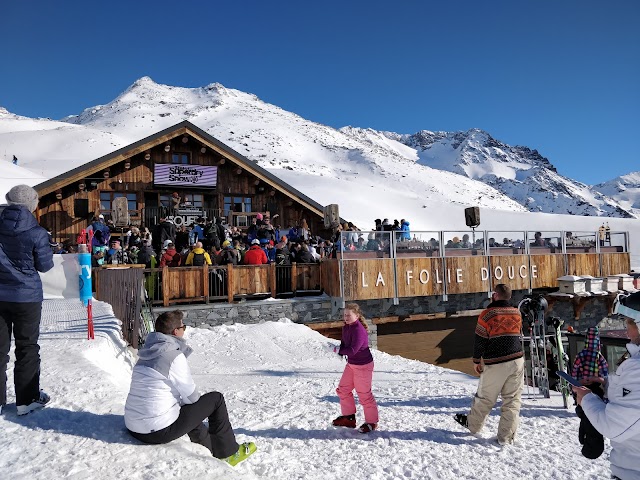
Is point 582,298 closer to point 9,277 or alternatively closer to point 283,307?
point 283,307

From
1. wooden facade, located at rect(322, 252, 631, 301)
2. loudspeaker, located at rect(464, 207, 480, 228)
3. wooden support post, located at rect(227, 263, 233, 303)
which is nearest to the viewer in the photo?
wooden support post, located at rect(227, 263, 233, 303)

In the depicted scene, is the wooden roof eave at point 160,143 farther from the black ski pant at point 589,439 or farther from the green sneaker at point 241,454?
the black ski pant at point 589,439

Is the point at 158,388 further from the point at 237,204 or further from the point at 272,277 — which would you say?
the point at 237,204

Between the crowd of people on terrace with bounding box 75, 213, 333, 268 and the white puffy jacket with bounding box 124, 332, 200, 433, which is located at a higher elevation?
the crowd of people on terrace with bounding box 75, 213, 333, 268

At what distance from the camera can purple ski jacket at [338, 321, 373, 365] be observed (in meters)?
5.18

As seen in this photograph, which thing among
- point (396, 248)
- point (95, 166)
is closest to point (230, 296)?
point (396, 248)

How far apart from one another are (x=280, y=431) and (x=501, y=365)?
2.56 m

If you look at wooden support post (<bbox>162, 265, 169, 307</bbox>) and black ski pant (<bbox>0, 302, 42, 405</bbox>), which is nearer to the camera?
black ski pant (<bbox>0, 302, 42, 405</bbox>)

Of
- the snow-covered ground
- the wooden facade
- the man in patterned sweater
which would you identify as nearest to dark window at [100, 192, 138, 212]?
the wooden facade

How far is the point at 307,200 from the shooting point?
806 inches

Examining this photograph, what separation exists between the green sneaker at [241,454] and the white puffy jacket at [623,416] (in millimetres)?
2838

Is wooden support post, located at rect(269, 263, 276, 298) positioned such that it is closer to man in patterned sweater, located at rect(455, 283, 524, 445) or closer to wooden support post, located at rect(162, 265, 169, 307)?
wooden support post, located at rect(162, 265, 169, 307)

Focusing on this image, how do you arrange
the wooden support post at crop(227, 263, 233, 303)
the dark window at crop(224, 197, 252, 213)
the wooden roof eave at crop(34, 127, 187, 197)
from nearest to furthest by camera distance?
the wooden support post at crop(227, 263, 233, 303), the wooden roof eave at crop(34, 127, 187, 197), the dark window at crop(224, 197, 252, 213)

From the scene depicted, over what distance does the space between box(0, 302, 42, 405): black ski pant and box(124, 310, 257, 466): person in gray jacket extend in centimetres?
108
